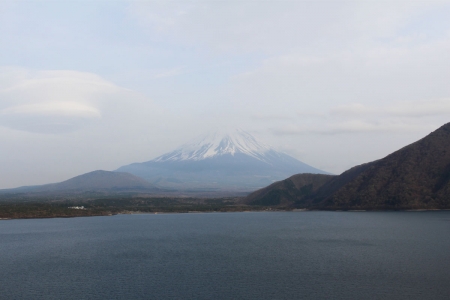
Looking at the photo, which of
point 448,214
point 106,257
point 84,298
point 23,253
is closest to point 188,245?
point 106,257

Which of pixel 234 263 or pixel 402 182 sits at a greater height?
pixel 402 182

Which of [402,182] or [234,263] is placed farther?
[402,182]

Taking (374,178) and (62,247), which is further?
(374,178)

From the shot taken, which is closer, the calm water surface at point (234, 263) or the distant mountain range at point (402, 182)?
the calm water surface at point (234, 263)

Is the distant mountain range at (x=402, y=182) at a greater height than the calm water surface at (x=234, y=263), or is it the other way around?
the distant mountain range at (x=402, y=182)

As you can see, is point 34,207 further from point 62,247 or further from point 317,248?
point 317,248
